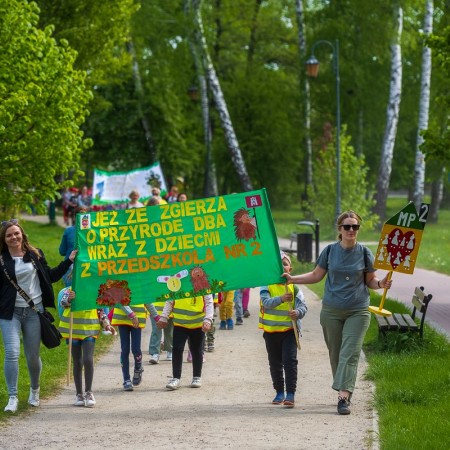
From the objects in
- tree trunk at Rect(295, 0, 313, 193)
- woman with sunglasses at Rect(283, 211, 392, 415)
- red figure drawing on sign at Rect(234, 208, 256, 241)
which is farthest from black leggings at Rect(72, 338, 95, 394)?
tree trunk at Rect(295, 0, 313, 193)

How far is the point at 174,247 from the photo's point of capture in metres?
11.5

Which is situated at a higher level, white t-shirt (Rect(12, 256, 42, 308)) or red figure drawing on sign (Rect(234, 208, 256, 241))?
red figure drawing on sign (Rect(234, 208, 256, 241))

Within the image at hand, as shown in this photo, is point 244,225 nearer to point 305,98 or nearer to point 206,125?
point 206,125

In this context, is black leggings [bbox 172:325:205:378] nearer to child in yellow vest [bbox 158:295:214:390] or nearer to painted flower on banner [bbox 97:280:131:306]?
child in yellow vest [bbox 158:295:214:390]

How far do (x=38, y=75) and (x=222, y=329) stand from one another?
6.00m

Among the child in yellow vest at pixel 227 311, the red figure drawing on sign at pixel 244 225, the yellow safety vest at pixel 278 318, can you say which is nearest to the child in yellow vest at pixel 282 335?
the yellow safety vest at pixel 278 318

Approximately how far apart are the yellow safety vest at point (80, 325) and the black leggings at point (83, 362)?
0.07 metres

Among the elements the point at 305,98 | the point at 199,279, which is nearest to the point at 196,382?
the point at 199,279

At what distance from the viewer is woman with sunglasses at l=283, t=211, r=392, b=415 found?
1056 cm

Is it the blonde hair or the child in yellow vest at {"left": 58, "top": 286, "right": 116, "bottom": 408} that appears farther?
the child in yellow vest at {"left": 58, "top": 286, "right": 116, "bottom": 408}

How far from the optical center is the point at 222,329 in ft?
56.4

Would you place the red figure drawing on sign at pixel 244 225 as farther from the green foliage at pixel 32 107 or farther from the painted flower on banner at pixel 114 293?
the green foliage at pixel 32 107

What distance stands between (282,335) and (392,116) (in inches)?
1284

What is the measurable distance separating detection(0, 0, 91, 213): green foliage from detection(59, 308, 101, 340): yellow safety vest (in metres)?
8.32
